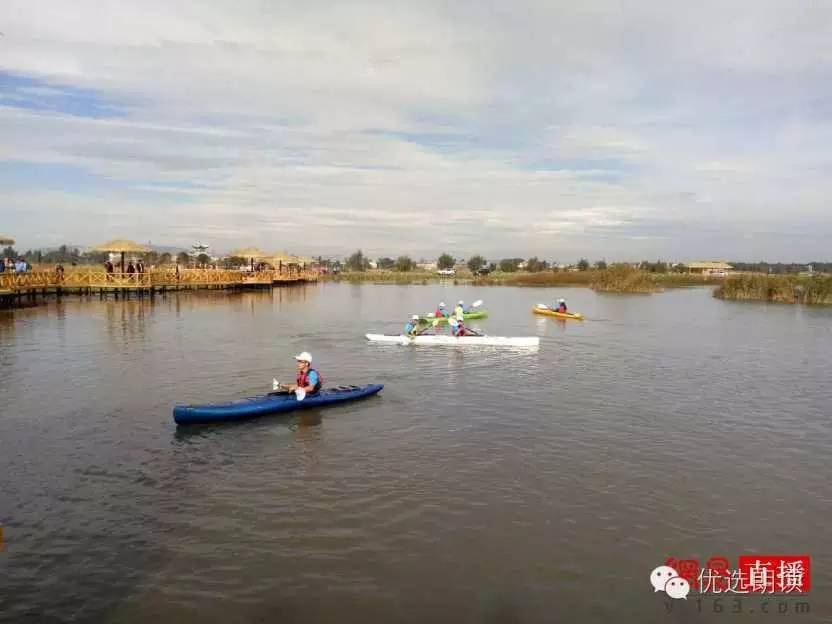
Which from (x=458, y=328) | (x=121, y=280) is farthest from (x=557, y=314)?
(x=121, y=280)

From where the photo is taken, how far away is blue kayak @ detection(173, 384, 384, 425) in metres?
12.9

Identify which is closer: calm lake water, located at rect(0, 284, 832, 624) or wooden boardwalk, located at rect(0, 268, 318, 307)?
calm lake water, located at rect(0, 284, 832, 624)

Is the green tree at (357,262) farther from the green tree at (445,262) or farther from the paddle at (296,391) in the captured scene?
the paddle at (296,391)

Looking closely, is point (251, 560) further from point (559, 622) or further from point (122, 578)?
point (559, 622)

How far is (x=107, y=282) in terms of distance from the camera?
1734 inches

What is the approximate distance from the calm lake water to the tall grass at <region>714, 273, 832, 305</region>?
34.5 meters

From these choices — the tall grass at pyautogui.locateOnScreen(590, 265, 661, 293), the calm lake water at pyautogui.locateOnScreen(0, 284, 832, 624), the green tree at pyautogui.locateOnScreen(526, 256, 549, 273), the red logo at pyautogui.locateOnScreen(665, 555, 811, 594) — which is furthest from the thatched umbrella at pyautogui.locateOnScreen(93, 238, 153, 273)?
the green tree at pyautogui.locateOnScreen(526, 256, 549, 273)

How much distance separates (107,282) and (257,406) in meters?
36.2

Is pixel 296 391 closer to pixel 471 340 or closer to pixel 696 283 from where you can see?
pixel 471 340

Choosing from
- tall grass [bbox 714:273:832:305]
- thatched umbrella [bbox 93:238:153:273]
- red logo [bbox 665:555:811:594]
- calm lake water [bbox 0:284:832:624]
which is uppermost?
thatched umbrella [bbox 93:238:153:273]

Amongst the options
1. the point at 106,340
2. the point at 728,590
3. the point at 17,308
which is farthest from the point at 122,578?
the point at 17,308

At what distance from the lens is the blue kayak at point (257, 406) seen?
42.3 ft

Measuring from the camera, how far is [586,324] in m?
35.7

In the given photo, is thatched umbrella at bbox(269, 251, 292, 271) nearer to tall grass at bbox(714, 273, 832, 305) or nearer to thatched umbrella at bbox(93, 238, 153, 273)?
thatched umbrella at bbox(93, 238, 153, 273)
